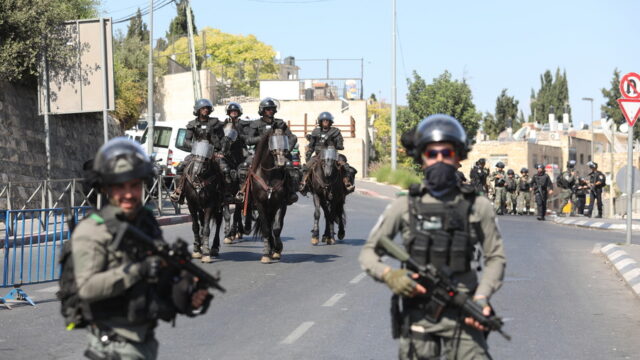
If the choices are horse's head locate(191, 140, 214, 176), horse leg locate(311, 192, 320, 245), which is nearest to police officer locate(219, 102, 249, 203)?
horse's head locate(191, 140, 214, 176)

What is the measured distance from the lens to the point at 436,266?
5.04m

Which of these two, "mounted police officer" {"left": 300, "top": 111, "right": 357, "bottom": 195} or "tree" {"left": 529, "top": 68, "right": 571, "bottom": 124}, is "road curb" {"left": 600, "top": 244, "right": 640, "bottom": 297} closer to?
"mounted police officer" {"left": 300, "top": 111, "right": 357, "bottom": 195}

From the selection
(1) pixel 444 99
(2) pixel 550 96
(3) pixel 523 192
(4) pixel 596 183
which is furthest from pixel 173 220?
(2) pixel 550 96

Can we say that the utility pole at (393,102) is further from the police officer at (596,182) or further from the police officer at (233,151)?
the police officer at (233,151)

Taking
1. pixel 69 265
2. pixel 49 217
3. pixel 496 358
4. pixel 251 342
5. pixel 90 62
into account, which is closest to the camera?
pixel 69 265

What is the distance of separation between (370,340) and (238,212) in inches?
408

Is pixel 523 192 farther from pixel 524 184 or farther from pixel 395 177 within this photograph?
pixel 395 177

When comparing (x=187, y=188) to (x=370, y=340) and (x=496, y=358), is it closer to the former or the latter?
(x=370, y=340)

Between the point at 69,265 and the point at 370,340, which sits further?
the point at 370,340

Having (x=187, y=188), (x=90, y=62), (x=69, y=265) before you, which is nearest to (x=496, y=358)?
(x=69, y=265)

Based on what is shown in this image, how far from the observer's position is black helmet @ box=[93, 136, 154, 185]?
4.77 metres

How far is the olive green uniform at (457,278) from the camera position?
200 inches

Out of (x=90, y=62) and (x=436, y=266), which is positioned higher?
(x=90, y=62)

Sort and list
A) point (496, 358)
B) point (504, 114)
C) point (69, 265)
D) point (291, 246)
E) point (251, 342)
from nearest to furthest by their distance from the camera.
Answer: point (69, 265)
point (496, 358)
point (251, 342)
point (291, 246)
point (504, 114)
